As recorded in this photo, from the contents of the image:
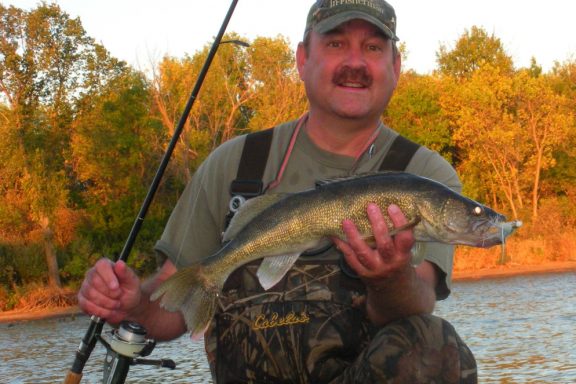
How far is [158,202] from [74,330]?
1345 cm

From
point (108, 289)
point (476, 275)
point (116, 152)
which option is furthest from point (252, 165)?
point (116, 152)

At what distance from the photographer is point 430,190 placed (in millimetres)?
3129

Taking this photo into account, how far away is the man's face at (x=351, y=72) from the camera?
3.87 metres

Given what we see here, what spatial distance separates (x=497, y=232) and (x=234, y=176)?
132 centimetres

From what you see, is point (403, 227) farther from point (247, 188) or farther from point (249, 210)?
point (247, 188)

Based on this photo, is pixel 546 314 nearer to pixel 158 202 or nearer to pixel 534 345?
pixel 534 345

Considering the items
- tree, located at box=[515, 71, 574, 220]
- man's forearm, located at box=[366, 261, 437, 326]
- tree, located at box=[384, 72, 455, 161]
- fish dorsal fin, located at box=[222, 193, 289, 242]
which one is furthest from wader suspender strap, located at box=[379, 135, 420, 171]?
tree, located at box=[384, 72, 455, 161]

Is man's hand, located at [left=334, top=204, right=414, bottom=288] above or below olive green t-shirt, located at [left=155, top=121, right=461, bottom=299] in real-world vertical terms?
below

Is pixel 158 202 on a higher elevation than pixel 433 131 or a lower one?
lower

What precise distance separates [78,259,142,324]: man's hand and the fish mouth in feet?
4.30

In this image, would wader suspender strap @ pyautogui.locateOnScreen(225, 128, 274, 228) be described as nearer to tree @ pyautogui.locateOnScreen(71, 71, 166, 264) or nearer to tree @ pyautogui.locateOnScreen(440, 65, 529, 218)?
tree @ pyautogui.locateOnScreen(71, 71, 166, 264)

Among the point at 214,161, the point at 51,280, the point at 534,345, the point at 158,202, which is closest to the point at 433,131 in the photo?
the point at 158,202

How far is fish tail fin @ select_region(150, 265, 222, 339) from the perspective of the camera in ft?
11.0

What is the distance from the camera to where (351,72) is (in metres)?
3.87
